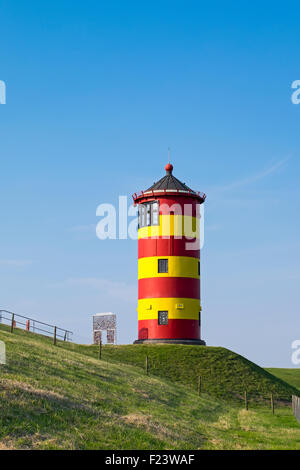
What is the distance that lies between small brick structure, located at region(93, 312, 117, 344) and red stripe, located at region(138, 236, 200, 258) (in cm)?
708

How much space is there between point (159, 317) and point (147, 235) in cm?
758

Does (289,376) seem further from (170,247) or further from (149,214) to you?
(149,214)

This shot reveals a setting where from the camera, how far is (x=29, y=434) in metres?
13.9

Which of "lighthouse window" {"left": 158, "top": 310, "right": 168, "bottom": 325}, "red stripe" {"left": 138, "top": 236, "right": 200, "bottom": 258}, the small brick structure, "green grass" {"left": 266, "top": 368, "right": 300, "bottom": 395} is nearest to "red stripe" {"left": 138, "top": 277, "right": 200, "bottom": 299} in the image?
"lighthouse window" {"left": 158, "top": 310, "right": 168, "bottom": 325}

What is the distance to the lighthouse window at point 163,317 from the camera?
48.6 metres

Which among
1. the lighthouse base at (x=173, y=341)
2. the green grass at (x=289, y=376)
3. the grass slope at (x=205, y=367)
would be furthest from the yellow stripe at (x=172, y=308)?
the green grass at (x=289, y=376)

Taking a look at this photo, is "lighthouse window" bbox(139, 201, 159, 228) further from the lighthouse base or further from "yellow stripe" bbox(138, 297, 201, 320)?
the lighthouse base

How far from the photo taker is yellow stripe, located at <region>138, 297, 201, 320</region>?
48.5 m

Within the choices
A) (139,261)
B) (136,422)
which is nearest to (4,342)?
(136,422)

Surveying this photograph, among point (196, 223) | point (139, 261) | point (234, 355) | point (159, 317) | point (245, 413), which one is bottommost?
point (245, 413)

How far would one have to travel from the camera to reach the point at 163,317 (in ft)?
160

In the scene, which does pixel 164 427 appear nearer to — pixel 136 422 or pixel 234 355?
pixel 136 422

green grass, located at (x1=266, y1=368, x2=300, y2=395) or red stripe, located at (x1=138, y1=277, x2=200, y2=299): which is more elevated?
red stripe, located at (x1=138, y1=277, x2=200, y2=299)

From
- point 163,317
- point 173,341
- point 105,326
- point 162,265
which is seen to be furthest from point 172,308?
point 105,326
